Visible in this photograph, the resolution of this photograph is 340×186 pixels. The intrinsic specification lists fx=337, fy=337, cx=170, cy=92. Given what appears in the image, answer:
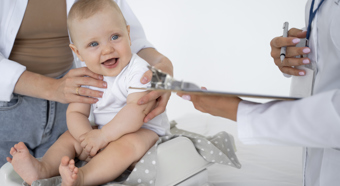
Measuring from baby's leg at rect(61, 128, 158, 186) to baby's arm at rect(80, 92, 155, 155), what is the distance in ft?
0.07

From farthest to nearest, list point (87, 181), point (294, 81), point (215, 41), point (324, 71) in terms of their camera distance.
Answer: point (215, 41)
point (294, 81)
point (87, 181)
point (324, 71)

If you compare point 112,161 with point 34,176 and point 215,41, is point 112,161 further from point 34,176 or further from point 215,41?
point 215,41

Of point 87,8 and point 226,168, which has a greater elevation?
point 87,8

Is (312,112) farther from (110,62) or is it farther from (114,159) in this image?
(110,62)

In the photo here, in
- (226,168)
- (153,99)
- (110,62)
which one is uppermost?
(110,62)

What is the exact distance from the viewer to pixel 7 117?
1217 millimetres

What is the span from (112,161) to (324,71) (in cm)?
61

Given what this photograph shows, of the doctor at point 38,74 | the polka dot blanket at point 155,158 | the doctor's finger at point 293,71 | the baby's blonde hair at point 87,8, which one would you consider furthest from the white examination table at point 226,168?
the baby's blonde hair at point 87,8

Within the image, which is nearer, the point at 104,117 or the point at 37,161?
the point at 37,161

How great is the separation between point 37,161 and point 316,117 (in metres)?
0.75

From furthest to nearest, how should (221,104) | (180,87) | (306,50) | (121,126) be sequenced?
(121,126), (306,50), (221,104), (180,87)

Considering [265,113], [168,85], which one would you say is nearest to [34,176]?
[168,85]

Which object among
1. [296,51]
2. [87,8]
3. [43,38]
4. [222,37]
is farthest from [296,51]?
[222,37]

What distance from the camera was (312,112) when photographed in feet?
2.14
